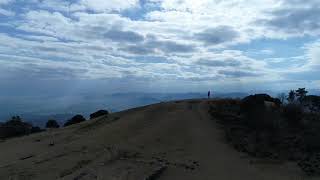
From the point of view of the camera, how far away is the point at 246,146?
21.7 meters

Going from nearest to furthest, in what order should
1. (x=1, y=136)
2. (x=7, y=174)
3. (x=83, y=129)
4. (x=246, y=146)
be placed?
(x=7, y=174)
(x=246, y=146)
(x=83, y=129)
(x=1, y=136)

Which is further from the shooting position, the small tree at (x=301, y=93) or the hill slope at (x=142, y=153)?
the small tree at (x=301, y=93)

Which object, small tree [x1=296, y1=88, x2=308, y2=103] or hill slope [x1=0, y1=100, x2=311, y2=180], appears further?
small tree [x1=296, y1=88, x2=308, y2=103]

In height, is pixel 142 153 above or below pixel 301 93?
below

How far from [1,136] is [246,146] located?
64.3 feet

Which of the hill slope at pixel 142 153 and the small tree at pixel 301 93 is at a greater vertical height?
the small tree at pixel 301 93

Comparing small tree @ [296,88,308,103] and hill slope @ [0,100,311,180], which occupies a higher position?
small tree @ [296,88,308,103]

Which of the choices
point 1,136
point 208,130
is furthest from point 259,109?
point 1,136

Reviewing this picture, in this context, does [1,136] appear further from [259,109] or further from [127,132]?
[259,109]

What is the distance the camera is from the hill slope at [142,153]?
17359mm

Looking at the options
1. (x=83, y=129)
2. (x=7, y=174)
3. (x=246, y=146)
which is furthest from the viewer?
(x=83, y=129)

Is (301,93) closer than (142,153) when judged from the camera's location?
No

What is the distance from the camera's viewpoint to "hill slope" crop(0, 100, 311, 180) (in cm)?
1736

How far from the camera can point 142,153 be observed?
20672 millimetres
